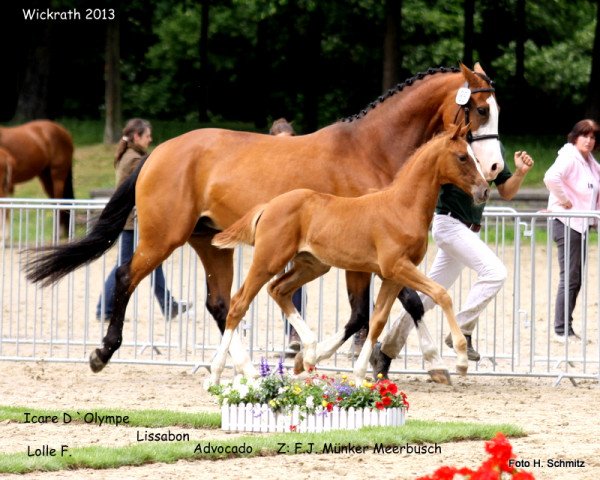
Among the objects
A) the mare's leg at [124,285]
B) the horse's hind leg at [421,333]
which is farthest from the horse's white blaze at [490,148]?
the mare's leg at [124,285]

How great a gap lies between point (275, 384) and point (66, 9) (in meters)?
21.0

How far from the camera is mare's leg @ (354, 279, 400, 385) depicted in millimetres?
8672

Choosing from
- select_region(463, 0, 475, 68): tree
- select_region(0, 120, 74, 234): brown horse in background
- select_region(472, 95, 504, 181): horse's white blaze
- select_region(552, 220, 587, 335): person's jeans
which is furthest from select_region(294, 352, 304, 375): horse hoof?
select_region(463, 0, 475, 68): tree

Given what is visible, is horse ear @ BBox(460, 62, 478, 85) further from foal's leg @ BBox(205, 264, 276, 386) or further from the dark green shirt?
foal's leg @ BBox(205, 264, 276, 386)

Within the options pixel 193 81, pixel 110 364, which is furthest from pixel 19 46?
pixel 110 364

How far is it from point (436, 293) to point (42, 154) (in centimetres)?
1334

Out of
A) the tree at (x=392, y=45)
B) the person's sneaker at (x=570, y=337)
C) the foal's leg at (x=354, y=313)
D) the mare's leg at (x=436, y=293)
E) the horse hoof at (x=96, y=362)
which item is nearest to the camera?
the mare's leg at (x=436, y=293)

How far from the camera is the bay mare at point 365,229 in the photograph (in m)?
8.57

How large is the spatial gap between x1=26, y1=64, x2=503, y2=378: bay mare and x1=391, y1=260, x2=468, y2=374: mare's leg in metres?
0.83

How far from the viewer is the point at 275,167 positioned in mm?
9453

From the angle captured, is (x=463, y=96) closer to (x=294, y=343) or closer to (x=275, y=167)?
(x=275, y=167)

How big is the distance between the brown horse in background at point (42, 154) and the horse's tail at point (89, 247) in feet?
33.8

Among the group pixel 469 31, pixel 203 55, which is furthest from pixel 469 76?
pixel 203 55

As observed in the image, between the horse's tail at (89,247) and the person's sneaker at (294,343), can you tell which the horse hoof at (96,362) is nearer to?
the horse's tail at (89,247)
